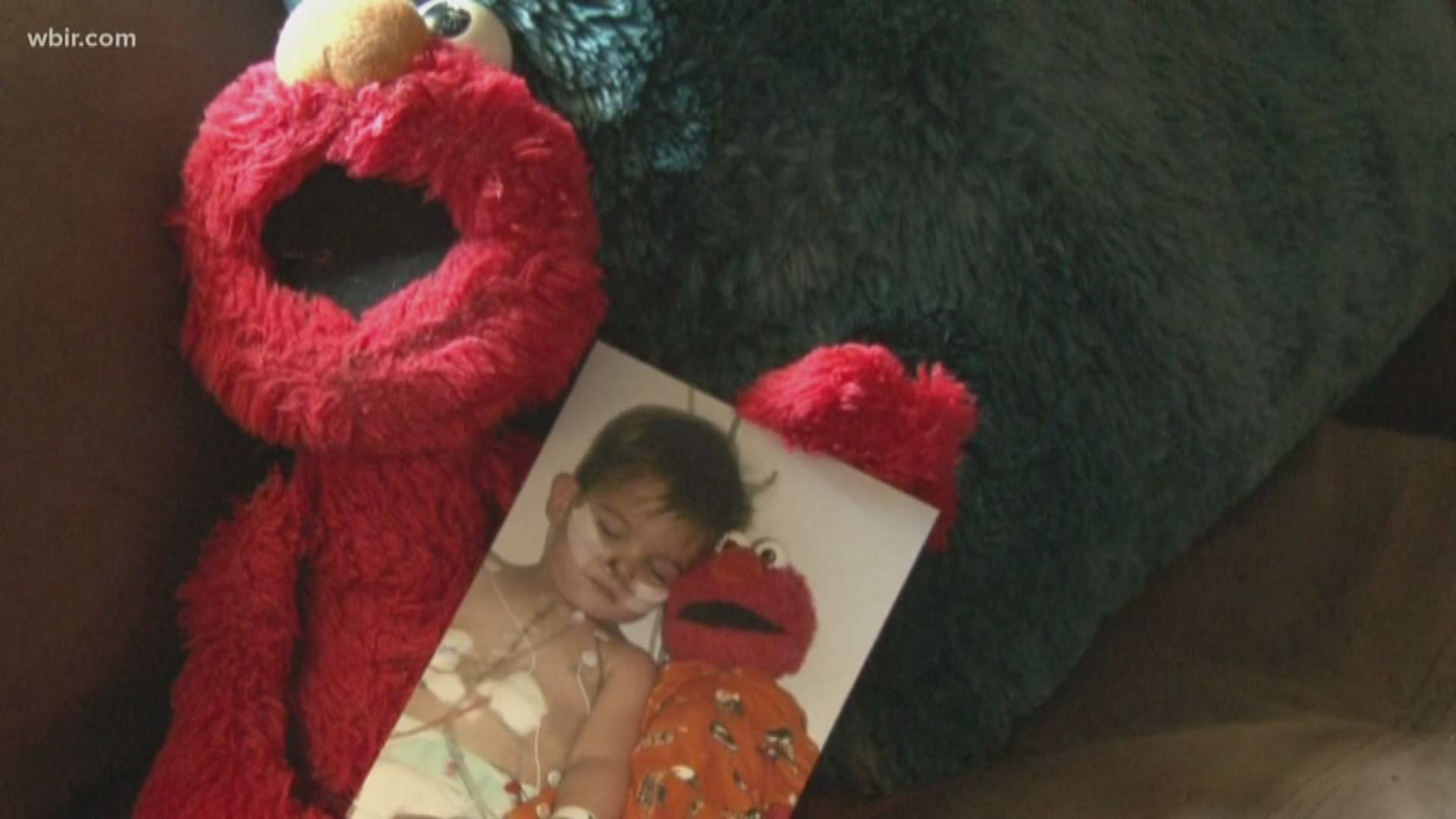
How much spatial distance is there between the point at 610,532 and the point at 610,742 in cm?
9

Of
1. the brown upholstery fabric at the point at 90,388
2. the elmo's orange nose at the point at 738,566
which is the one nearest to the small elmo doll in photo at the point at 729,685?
the elmo's orange nose at the point at 738,566

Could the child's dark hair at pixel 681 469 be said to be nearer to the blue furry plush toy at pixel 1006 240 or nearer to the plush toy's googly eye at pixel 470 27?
the blue furry plush toy at pixel 1006 240

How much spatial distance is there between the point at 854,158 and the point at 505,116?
0.53ft

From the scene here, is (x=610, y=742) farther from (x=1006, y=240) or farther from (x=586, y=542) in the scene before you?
(x=1006, y=240)

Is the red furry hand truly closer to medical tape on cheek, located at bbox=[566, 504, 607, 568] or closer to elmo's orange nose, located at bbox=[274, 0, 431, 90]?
medical tape on cheek, located at bbox=[566, 504, 607, 568]

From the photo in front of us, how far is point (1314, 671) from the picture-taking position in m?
0.72

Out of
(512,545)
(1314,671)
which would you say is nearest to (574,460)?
(512,545)

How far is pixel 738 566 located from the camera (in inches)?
22.2

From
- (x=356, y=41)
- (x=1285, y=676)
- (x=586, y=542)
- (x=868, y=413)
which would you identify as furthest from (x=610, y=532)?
(x=1285, y=676)

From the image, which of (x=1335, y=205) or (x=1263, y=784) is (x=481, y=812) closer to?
(x=1263, y=784)

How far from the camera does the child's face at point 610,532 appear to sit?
559 millimetres

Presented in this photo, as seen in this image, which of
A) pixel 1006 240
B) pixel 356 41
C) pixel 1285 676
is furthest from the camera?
pixel 1285 676

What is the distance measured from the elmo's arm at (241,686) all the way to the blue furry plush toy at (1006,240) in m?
0.17

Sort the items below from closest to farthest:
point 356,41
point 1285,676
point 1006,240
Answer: point 356,41 → point 1006,240 → point 1285,676
